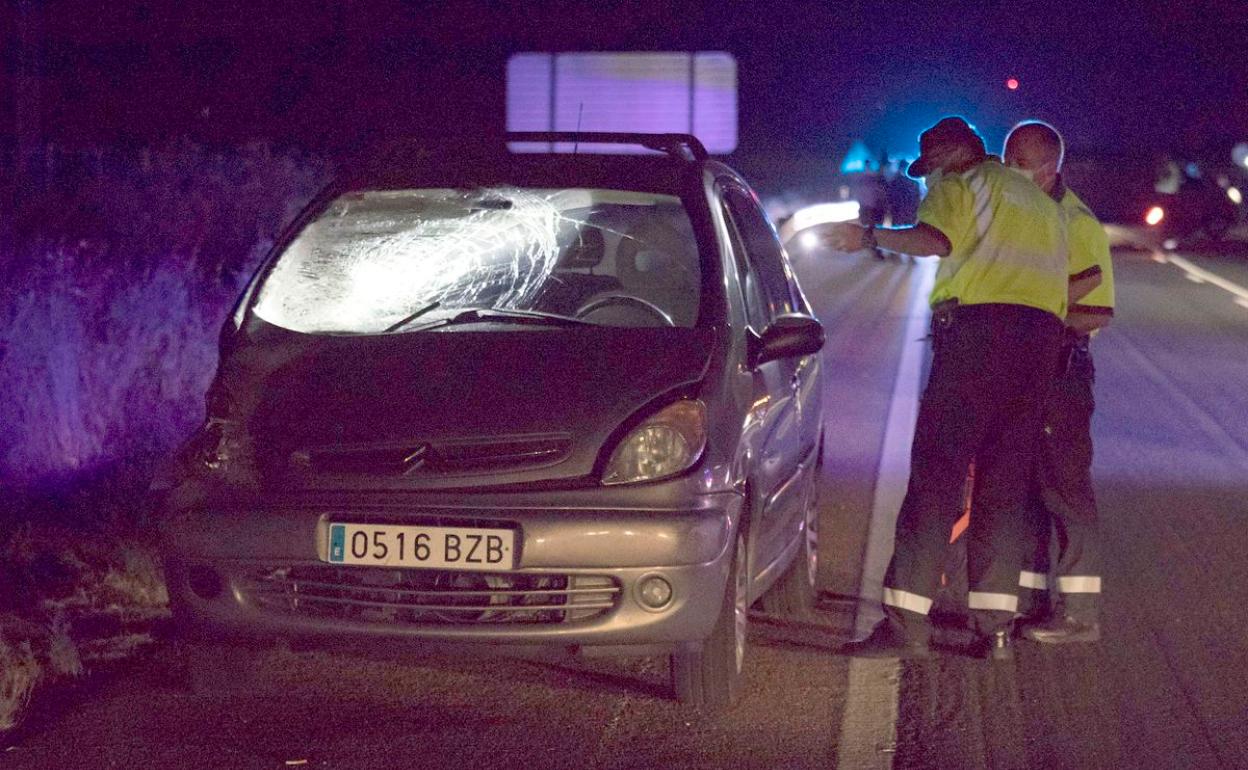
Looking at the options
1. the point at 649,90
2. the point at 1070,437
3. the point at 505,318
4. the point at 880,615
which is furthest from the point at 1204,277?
the point at 505,318

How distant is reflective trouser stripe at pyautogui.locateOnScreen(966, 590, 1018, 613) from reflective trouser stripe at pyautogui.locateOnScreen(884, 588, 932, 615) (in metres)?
0.23

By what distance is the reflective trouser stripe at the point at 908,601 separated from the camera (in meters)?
6.03

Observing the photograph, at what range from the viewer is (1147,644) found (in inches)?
248

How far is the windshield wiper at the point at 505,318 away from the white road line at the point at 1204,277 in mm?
17729

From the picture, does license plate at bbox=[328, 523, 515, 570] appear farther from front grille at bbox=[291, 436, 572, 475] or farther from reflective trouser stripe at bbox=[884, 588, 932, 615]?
reflective trouser stripe at bbox=[884, 588, 932, 615]

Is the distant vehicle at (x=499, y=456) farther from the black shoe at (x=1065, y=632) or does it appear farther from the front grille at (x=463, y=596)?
the black shoe at (x=1065, y=632)

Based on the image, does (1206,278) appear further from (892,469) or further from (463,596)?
(463,596)

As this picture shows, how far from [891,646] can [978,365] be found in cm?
93

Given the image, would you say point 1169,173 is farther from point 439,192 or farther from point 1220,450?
point 439,192

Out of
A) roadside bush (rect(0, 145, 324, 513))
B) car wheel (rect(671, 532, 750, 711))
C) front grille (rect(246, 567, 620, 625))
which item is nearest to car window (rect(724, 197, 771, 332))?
car wheel (rect(671, 532, 750, 711))

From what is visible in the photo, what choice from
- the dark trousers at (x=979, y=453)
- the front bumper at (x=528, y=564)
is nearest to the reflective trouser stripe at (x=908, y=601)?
the dark trousers at (x=979, y=453)

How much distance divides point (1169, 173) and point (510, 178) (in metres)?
31.5

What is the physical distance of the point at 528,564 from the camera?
5000 millimetres

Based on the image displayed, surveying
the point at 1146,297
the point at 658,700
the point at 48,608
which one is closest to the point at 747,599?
the point at 658,700
